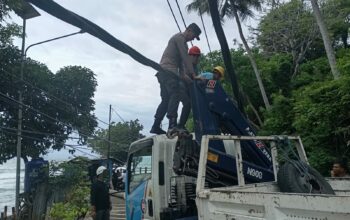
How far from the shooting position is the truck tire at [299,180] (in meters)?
3.62

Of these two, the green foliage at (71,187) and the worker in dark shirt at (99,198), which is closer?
the worker in dark shirt at (99,198)

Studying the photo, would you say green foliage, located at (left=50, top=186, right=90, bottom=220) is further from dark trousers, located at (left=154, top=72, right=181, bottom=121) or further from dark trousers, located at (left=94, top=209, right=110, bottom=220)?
dark trousers, located at (left=154, top=72, right=181, bottom=121)

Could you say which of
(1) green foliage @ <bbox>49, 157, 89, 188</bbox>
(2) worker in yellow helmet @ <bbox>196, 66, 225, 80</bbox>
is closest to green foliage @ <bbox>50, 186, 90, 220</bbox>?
(1) green foliage @ <bbox>49, 157, 89, 188</bbox>

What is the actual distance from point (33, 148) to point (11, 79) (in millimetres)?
5451

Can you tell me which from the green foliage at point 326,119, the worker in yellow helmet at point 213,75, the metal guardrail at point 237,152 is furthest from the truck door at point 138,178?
the green foliage at point 326,119

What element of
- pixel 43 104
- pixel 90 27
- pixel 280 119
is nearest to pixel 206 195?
pixel 90 27

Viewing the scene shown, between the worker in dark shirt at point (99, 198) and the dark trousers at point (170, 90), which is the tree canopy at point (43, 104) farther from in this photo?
the dark trousers at point (170, 90)

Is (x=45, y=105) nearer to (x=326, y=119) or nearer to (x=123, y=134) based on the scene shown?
(x=326, y=119)

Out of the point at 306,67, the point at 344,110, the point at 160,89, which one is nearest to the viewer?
the point at 160,89

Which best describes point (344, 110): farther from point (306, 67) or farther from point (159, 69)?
point (306, 67)

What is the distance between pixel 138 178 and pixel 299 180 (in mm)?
2585

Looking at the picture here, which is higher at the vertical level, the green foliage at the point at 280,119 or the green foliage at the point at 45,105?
the green foliage at the point at 45,105

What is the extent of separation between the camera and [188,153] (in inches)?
175

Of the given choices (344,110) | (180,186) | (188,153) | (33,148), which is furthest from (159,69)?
(33,148)
